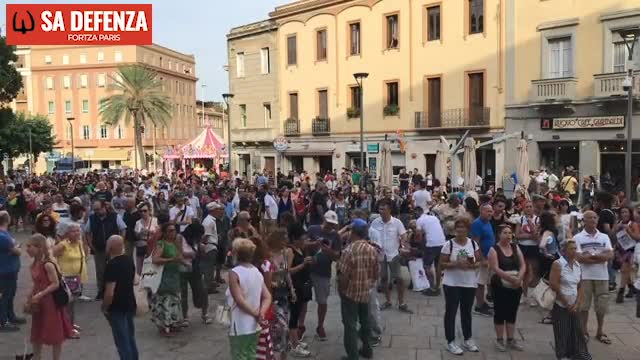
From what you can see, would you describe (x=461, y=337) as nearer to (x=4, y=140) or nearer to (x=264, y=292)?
(x=264, y=292)

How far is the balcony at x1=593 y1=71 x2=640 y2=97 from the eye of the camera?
22.5 m

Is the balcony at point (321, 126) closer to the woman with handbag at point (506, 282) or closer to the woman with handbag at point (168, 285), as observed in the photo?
the woman with handbag at point (168, 285)

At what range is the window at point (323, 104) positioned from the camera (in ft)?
113

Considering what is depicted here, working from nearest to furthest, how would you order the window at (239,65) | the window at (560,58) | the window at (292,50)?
1. the window at (560,58)
2. the window at (292,50)
3. the window at (239,65)

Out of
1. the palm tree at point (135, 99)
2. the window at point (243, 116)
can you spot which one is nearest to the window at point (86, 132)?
the palm tree at point (135, 99)

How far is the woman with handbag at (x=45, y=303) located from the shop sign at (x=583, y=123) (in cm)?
2193

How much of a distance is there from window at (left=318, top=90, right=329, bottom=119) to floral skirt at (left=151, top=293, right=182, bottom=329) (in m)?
26.9

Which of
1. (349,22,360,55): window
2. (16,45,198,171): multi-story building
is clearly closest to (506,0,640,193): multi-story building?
(349,22,360,55): window

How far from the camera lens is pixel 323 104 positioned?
114 feet

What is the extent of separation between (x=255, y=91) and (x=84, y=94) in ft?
155

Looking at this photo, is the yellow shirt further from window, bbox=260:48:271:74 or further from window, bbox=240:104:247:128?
window, bbox=240:104:247:128

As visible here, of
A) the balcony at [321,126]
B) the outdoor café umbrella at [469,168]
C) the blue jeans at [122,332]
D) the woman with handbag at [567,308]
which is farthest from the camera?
the balcony at [321,126]

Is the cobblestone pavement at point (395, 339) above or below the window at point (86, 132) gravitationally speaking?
below

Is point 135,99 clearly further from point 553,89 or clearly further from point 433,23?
point 553,89
